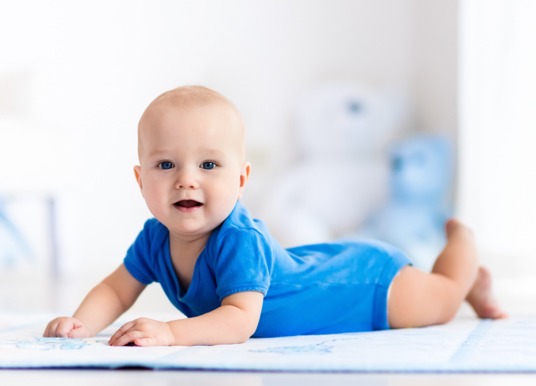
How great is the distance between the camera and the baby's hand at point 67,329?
121 cm

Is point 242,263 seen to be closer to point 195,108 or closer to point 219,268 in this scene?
point 219,268

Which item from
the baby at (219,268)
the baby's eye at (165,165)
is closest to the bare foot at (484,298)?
the baby at (219,268)

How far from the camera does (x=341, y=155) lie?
12.3ft

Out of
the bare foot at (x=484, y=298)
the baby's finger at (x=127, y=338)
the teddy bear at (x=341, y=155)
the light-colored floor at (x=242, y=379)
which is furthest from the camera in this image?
the teddy bear at (x=341, y=155)

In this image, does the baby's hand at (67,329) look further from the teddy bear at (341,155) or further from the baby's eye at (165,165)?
the teddy bear at (341,155)

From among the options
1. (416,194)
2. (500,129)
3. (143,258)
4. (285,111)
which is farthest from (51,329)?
(285,111)

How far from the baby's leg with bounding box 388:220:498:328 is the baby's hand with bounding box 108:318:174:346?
1.31ft

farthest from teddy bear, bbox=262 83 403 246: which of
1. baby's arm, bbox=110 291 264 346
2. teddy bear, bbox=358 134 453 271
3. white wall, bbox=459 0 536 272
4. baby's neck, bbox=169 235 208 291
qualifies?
baby's arm, bbox=110 291 264 346

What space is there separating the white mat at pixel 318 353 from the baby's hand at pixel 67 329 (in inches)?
1.0

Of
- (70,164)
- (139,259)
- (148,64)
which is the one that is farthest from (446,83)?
(139,259)

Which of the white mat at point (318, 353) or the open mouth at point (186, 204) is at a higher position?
the open mouth at point (186, 204)

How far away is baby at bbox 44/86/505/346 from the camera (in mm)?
1149

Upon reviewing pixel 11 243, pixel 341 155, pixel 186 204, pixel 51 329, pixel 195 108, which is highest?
pixel 195 108

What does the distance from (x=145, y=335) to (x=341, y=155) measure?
8.86ft
